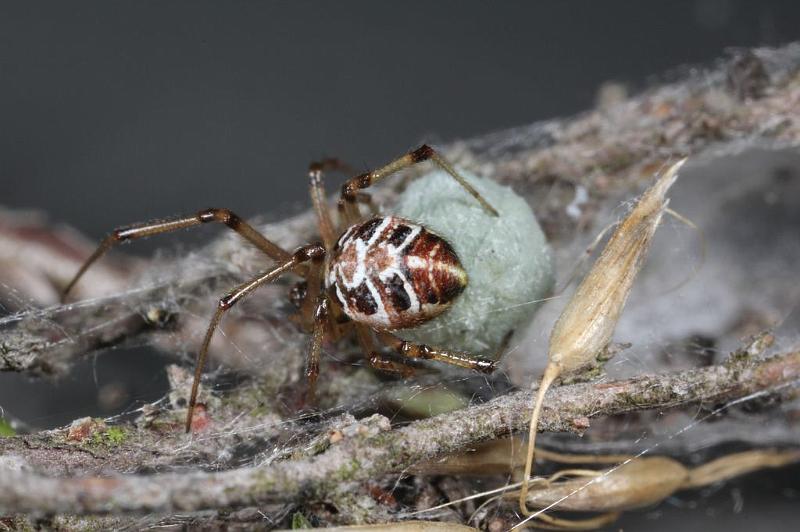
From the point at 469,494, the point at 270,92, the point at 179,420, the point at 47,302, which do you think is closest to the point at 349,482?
the point at 469,494

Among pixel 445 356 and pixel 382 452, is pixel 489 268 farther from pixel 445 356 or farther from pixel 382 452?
pixel 382 452

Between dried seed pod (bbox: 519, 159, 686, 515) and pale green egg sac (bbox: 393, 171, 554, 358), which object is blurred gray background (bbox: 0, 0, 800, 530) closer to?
pale green egg sac (bbox: 393, 171, 554, 358)

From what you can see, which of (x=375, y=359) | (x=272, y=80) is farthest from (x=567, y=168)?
(x=272, y=80)

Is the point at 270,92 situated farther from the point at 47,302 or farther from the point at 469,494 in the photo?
the point at 469,494

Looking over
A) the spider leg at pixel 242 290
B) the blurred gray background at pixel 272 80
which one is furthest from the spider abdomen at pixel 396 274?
the blurred gray background at pixel 272 80

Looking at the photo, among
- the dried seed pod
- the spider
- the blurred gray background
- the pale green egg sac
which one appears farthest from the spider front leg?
the dried seed pod

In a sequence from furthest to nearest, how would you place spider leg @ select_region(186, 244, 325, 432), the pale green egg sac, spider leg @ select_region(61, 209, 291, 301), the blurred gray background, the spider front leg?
the blurred gray background, the spider front leg, spider leg @ select_region(61, 209, 291, 301), the pale green egg sac, spider leg @ select_region(186, 244, 325, 432)

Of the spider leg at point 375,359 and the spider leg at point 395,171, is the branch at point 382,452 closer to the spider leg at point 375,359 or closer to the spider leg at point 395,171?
the spider leg at point 375,359

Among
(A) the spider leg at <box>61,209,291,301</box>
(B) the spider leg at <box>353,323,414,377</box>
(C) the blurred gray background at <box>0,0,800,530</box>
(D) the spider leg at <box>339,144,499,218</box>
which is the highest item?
(C) the blurred gray background at <box>0,0,800,530</box>
